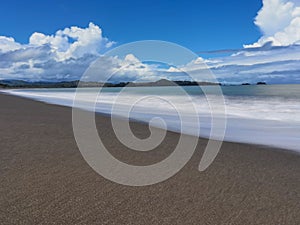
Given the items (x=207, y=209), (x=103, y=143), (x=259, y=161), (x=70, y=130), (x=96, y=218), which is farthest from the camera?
(x=70, y=130)

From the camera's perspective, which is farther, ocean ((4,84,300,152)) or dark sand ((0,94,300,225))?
ocean ((4,84,300,152))

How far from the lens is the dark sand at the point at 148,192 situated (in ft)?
9.44

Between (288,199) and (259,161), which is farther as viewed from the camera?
(259,161)

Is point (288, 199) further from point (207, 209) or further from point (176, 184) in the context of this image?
point (176, 184)

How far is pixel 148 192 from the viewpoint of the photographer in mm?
3545

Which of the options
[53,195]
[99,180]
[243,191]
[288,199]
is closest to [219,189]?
[243,191]

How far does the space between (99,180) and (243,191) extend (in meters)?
1.84

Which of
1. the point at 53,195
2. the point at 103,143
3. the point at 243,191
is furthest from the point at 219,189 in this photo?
the point at 103,143

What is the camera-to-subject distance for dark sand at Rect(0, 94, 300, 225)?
9.44 ft

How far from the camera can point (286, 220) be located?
2883mm

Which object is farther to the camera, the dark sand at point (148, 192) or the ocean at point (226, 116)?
the ocean at point (226, 116)

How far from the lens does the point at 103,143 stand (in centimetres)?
633

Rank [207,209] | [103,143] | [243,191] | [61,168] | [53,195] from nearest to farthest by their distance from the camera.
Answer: [207,209]
[53,195]
[243,191]
[61,168]
[103,143]

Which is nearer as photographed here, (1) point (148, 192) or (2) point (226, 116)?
(1) point (148, 192)
